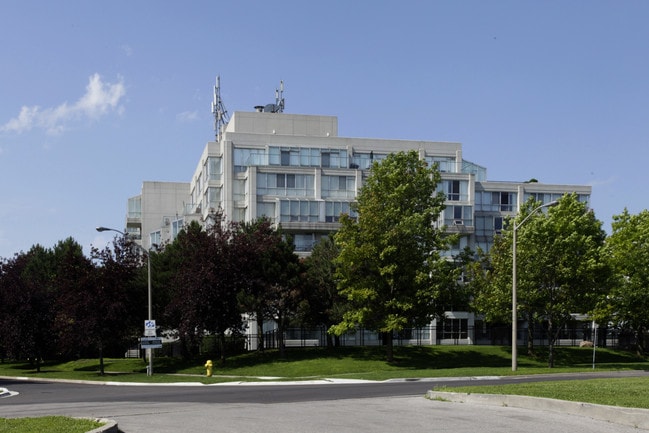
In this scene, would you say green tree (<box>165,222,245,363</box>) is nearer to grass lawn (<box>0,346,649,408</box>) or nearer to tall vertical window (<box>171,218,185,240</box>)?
grass lawn (<box>0,346,649,408</box>)

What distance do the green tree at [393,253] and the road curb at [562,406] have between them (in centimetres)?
2339

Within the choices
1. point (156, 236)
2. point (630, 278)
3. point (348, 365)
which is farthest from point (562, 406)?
point (156, 236)

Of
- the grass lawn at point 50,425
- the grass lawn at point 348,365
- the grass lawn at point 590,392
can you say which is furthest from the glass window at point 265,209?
the grass lawn at point 50,425

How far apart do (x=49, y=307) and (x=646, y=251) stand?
43062 mm

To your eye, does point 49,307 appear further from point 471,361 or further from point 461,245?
point 461,245

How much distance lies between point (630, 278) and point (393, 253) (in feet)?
73.1

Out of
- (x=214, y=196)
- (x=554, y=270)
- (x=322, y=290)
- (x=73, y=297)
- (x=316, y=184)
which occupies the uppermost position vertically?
(x=316, y=184)

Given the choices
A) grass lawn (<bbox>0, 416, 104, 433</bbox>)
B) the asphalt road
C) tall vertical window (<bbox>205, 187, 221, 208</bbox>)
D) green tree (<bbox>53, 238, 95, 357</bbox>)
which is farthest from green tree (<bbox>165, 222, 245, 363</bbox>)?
grass lawn (<bbox>0, 416, 104, 433</bbox>)

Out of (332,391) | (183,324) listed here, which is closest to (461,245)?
(183,324)

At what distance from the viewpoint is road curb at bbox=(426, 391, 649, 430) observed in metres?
15.5

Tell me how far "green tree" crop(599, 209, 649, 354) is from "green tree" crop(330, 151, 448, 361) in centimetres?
1504

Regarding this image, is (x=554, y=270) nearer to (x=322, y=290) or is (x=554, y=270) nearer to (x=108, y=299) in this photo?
(x=322, y=290)

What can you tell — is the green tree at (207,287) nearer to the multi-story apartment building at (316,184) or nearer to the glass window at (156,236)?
the multi-story apartment building at (316,184)

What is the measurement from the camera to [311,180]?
73188 millimetres
